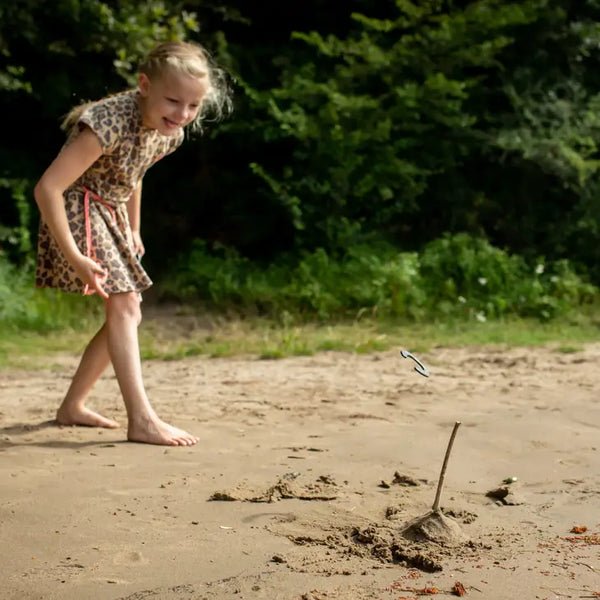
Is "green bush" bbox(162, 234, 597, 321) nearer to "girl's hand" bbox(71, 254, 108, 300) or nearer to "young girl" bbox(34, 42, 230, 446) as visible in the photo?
"young girl" bbox(34, 42, 230, 446)

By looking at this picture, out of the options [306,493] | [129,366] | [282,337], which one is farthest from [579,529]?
[282,337]

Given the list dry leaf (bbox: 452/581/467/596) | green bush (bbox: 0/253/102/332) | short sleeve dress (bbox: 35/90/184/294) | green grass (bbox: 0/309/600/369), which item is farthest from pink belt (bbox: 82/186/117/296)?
green bush (bbox: 0/253/102/332)

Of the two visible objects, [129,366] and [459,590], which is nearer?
[459,590]

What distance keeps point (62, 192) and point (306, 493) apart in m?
1.54

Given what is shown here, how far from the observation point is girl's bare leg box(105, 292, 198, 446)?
3.98 metres

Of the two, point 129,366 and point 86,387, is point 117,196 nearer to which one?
point 129,366

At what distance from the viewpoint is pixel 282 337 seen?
274 inches

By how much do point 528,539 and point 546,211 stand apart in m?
6.97

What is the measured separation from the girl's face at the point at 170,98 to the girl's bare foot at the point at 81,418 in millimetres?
1251

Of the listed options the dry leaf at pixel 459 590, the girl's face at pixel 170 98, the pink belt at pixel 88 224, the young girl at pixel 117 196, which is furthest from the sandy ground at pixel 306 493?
the girl's face at pixel 170 98

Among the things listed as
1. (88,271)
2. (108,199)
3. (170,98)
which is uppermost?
(170,98)

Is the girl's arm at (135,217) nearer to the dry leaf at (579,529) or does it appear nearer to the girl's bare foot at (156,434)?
the girl's bare foot at (156,434)

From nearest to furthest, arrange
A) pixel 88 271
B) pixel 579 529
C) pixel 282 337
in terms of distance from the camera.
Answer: pixel 579 529 < pixel 88 271 < pixel 282 337

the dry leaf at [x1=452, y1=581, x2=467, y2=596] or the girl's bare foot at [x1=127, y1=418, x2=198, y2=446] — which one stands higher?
the girl's bare foot at [x1=127, y1=418, x2=198, y2=446]
